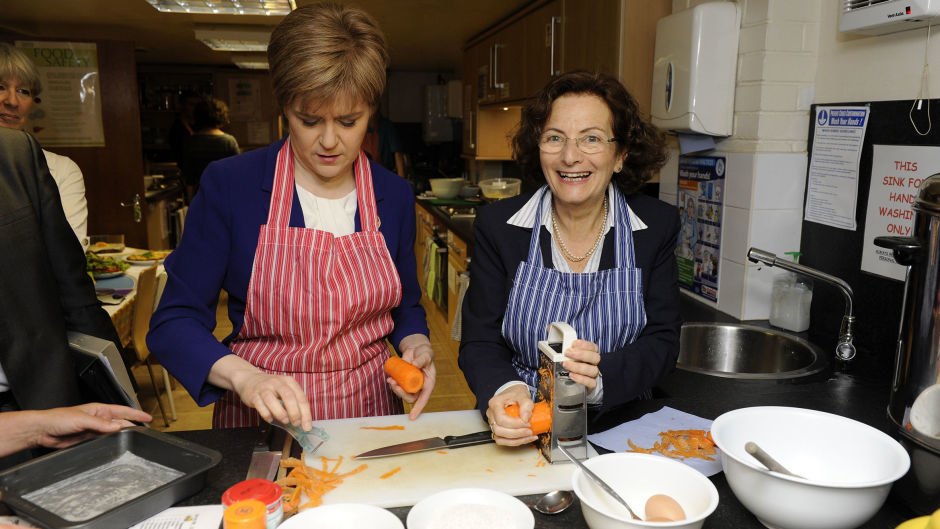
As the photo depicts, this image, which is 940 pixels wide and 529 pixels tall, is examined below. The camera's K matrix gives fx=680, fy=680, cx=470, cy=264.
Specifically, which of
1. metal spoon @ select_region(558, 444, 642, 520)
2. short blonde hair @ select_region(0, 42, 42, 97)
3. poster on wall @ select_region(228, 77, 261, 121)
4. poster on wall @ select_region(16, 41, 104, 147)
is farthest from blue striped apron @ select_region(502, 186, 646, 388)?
poster on wall @ select_region(228, 77, 261, 121)

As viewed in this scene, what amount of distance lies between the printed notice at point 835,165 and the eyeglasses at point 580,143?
776 mm

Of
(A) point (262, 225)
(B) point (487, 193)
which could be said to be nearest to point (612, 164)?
(A) point (262, 225)

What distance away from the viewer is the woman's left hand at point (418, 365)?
135 cm

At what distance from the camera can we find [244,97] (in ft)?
30.3

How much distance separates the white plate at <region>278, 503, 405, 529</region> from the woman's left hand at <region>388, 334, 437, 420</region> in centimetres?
39

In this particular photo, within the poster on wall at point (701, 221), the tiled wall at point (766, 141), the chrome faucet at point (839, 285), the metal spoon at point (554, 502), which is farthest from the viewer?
the poster on wall at point (701, 221)

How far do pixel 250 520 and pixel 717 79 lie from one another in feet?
6.24

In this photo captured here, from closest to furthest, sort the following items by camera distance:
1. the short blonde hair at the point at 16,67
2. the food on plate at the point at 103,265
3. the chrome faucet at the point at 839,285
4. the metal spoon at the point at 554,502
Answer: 1. the metal spoon at the point at 554,502
2. the chrome faucet at the point at 839,285
3. the short blonde hair at the point at 16,67
4. the food on plate at the point at 103,265

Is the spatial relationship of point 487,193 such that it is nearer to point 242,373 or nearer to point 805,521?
point 242,373

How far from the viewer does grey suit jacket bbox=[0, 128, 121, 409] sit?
1.21 metres

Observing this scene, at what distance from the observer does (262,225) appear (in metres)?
1.41

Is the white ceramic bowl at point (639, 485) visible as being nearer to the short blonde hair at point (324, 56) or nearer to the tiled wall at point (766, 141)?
the short blonde hair at point (324, 56)

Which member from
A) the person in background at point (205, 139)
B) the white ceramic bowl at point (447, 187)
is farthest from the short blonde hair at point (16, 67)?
the person in background at point (205, 139)

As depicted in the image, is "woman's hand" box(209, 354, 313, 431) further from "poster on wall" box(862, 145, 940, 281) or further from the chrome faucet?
"poster on wall" box(862, 145, 940, 281)
